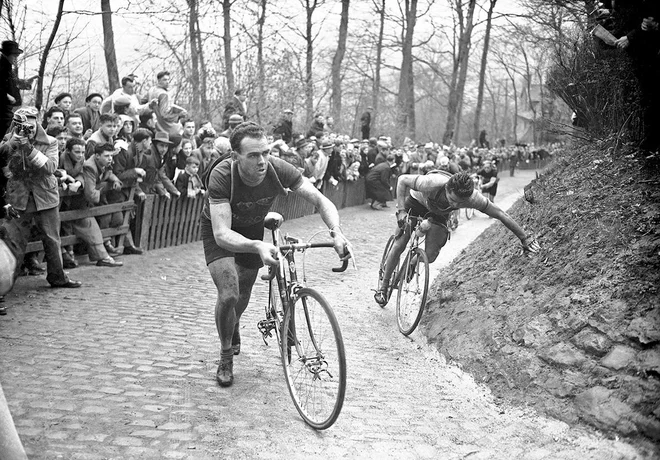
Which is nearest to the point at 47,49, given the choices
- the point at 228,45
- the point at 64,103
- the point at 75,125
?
the point at 64,103

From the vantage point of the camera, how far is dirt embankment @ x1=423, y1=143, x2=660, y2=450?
4988 mm

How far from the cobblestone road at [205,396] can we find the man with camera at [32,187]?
45 cm

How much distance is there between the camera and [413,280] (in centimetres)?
782

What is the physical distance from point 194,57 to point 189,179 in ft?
32.2

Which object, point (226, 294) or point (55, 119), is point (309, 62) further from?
point (226, 294)

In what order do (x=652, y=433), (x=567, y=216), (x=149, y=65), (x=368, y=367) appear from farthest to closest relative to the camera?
1. (x=149, y=65)
2. (x=567, y=216)
3. (x=368, y=367)
4. (x=652, y=433)

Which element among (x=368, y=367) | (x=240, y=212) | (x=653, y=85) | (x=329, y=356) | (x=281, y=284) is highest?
(x=653, y=85)

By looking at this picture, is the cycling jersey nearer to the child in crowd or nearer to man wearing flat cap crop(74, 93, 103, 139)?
the child in crowd

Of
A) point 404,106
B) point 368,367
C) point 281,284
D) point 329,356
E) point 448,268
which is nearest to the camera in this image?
point 329,356

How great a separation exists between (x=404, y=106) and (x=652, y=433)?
98.4ft

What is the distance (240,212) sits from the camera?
5.88 metres

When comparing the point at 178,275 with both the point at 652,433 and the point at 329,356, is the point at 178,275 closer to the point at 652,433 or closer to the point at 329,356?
the point at 329,356

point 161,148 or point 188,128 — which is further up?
point 188,128

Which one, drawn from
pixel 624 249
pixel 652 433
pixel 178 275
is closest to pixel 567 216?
pixel 624 249
